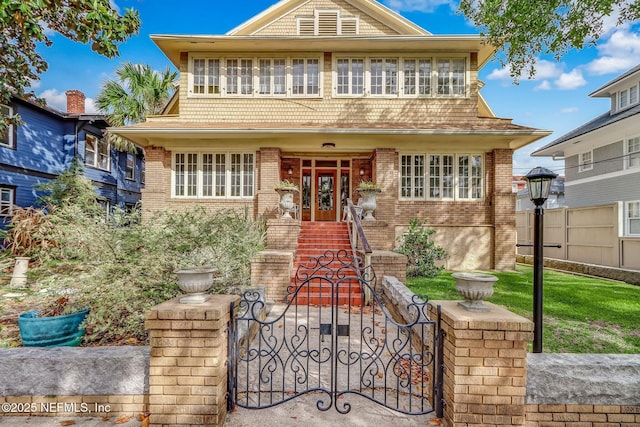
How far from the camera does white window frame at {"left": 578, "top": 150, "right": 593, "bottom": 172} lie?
16969 mm

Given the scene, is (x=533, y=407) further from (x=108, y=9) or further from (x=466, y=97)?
(x=466, y=97)

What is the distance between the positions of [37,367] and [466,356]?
3803 millimetres

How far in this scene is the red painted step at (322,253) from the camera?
272 inches

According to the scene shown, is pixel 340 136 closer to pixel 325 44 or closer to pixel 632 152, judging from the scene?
pixel 325 44

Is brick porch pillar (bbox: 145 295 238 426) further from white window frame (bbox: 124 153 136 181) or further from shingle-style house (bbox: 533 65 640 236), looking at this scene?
white window frame (bbox: 124 153 136 181)

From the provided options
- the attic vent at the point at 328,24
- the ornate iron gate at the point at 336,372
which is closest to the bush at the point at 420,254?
the ornate iron gate at the point at 336,372

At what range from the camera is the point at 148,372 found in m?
2.90

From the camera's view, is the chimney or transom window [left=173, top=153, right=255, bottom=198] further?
the chimney

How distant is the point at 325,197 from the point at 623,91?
15947 mm

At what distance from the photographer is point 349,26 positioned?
12586mm

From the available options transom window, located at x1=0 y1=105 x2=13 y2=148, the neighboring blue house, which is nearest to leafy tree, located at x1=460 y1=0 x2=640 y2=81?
the neighboring blue house

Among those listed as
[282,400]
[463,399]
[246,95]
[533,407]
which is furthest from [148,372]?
[246,95]

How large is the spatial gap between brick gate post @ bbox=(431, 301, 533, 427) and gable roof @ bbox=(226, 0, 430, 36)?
41.6 feet

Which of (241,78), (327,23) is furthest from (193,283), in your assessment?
(327,23)
